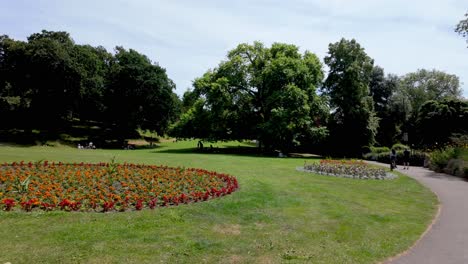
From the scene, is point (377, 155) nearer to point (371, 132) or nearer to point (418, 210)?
point (371, 132)

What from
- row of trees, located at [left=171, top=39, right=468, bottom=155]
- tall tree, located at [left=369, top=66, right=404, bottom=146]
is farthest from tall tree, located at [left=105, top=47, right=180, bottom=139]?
tall tree, located at [left=369, top=66, right=404, bottom=146]

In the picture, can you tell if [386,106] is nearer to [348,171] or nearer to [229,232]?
[348,171]

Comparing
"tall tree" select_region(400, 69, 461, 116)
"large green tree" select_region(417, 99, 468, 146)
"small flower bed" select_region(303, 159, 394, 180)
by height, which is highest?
"tall tree" select_region(400, 69, 461, 116)

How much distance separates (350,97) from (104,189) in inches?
1380

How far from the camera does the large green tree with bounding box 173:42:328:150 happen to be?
118 feet

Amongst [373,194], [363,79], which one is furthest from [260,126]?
[373,194]

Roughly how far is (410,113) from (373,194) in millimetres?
42758

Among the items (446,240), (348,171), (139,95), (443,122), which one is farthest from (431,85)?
(446,240)

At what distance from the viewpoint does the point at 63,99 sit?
4716 cm

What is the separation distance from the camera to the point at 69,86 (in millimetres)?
45938

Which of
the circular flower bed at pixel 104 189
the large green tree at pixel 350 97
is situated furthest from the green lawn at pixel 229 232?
the large green tree at pixel 350 97

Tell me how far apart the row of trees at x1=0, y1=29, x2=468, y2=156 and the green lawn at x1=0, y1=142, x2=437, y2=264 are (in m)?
25.1

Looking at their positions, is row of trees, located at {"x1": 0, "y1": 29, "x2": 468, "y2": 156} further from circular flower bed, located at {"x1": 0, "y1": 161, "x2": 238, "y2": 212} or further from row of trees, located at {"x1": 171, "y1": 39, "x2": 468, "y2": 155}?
circular flower bed, located at {"x1": 0, "y1": 161, "x2": 238, "y2": 212}

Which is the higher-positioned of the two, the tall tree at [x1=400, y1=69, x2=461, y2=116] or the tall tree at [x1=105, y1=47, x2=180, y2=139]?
the tall tree at [x1=400, y1=69, x2=461, y2=116]
